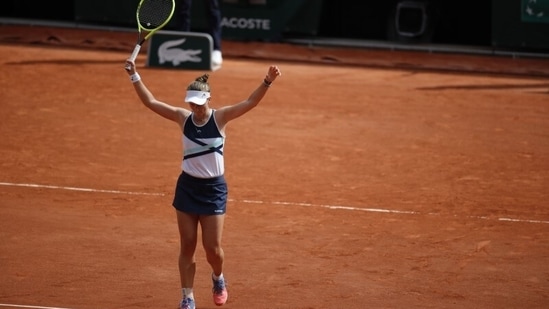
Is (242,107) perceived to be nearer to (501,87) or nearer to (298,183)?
(298,183)

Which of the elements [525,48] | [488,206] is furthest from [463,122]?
[525,48]

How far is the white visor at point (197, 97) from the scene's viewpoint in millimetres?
9656

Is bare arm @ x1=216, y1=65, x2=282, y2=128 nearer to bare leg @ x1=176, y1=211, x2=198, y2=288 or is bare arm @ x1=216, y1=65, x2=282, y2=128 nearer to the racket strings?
bare leg @ x1=176, y1=211, x2=198, y2=288

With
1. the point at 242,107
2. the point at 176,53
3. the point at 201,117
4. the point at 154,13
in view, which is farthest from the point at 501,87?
the point at 201,117

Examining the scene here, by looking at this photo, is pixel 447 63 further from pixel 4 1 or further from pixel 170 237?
pixel 170 237

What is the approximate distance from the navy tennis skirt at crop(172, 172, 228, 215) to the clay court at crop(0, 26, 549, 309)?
1045 millimetres

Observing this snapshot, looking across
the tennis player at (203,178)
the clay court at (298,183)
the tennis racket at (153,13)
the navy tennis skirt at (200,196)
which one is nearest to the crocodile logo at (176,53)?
the clay court at (298,183)

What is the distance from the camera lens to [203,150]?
9789 mm

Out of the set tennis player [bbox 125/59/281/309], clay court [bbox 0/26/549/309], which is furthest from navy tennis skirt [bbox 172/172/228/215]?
clay court [bbox 0/26/549/309]

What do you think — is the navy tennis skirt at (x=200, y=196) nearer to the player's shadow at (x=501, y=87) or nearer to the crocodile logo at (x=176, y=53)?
the player's shadow at (x=501, y=87)

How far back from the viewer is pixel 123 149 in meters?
16.3

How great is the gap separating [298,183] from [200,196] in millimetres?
5267

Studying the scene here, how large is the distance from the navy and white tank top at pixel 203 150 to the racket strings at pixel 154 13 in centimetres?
164

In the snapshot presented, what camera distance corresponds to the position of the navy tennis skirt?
9.77 metres
